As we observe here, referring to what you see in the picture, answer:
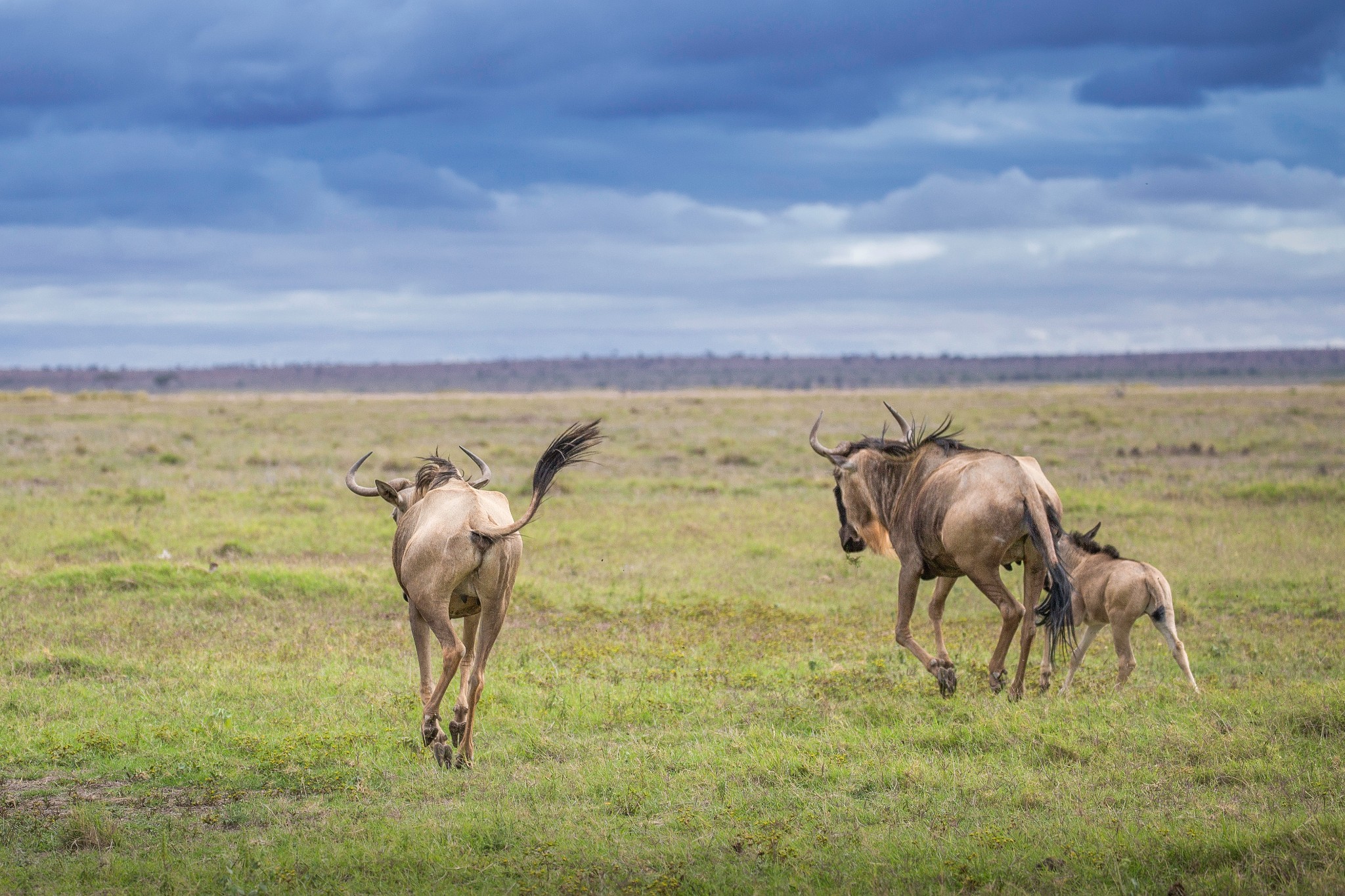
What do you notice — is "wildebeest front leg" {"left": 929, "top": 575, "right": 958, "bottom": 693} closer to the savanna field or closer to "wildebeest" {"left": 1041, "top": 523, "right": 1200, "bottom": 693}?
the savanna field

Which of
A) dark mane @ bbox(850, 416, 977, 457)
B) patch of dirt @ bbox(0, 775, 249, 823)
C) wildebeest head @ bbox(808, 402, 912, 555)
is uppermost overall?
dark mane @ bbox(850, 416, 977, 457)

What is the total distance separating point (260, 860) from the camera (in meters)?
5.93

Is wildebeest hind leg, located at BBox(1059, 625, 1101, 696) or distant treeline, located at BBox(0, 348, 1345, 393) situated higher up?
distant treeline, located at BBox(0, 348, 1345, 393)

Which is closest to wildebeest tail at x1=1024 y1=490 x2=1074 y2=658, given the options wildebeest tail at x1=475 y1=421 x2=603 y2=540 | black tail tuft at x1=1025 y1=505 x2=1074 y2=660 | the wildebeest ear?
black tail tuft at x1=1025 y1=505 x2=1074 y2=660

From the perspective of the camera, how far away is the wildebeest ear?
827 cm

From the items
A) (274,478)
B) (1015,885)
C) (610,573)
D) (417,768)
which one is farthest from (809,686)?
(274,478)

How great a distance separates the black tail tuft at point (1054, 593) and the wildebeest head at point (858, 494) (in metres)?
1.46

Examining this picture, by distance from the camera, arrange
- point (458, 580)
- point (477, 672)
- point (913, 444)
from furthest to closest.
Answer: point (913, 444)
point (477, 672)
point (458, 580)

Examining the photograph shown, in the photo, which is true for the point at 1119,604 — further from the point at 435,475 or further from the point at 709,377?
the point at 709,377

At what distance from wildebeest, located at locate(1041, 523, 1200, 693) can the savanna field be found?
0.29 metres

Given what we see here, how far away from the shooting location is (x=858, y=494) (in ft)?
34.0

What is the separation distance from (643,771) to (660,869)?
1.46m

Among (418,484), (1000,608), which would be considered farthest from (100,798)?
(1000,608)

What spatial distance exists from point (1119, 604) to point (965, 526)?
1.68 metres
